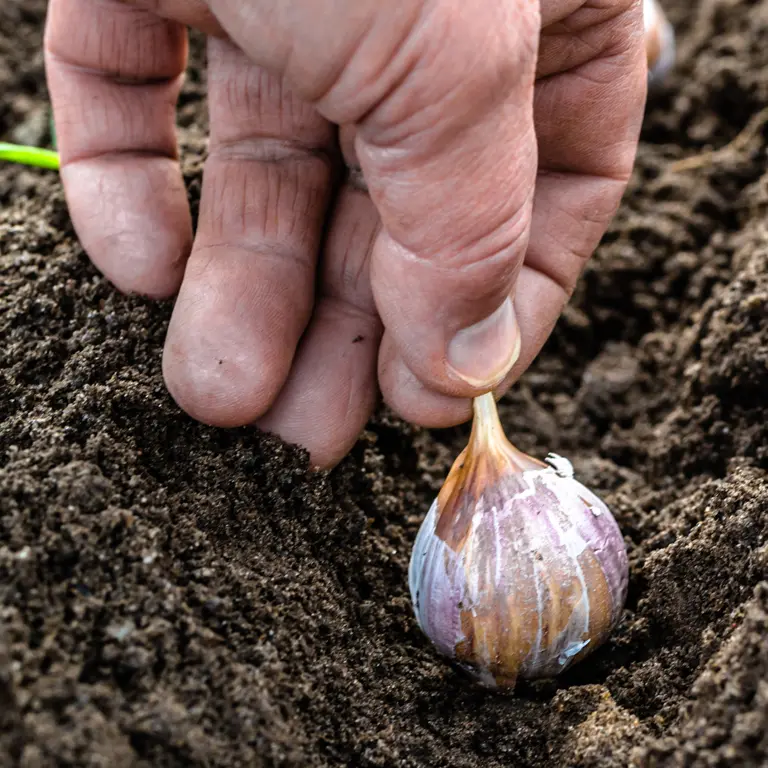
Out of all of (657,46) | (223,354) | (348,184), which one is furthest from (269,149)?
(657,46)

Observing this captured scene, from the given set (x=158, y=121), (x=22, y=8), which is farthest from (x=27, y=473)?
(x=22, y=8)

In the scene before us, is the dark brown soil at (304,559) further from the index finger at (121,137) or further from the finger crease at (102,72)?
the finger crease at (102,72)

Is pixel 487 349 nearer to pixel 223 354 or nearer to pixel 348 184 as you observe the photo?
pixel 223 354

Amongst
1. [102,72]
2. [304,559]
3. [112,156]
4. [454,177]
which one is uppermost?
[454,177]

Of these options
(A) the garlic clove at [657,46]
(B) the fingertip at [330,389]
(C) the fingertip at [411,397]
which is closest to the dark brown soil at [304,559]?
(B) the fingertip at [330,389]

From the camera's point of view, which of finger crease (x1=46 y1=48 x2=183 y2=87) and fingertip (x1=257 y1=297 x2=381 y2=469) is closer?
fingertip (x1=257 y1=297 x2=381 y2=469)

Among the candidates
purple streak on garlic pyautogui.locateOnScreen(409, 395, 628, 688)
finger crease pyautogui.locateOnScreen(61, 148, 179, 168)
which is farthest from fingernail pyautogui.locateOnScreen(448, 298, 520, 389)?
finger crease pyautogui.locateOnScreen(61, 148, 179, 168)

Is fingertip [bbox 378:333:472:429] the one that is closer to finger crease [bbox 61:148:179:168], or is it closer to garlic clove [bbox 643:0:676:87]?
finger crease [bbox 61:148:179:168]
